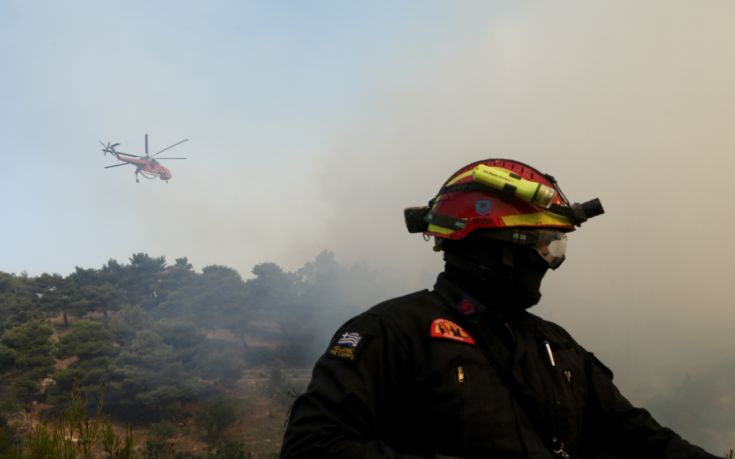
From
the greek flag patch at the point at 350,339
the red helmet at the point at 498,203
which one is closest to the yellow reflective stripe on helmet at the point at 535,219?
the red helmet at the point at 498,203

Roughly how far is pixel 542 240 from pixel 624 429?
1.12 m

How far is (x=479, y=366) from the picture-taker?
2.66 m

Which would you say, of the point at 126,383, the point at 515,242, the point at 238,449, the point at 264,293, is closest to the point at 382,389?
the point at 515,242

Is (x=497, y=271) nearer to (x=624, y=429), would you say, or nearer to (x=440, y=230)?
(x=440, y=230)

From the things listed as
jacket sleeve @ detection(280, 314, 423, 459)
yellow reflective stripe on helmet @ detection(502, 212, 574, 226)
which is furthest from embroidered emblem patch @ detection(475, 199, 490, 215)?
jacket sleeve @ detection(280, 314, 423, 459)

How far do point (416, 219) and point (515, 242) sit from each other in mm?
659

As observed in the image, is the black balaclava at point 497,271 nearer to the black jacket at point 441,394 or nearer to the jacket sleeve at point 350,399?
the black jacket at point 441,394

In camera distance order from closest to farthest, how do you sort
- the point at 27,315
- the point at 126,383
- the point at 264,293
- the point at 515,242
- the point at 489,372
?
the point at 489,372
the point at 515,242
the point at 126,383
the point at 27,315
the point at 264,293

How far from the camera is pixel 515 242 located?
3.01 meters

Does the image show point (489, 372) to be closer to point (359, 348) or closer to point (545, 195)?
point (359, 348)

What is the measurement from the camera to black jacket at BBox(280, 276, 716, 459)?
2402mm

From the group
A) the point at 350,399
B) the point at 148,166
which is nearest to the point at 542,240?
the point at 350,399

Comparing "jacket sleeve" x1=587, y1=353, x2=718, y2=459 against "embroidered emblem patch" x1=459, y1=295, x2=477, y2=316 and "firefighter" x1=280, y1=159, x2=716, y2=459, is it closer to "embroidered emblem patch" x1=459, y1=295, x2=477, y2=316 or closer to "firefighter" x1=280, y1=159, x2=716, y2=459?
"firefighter" x1=280, y1=159, x2=716, y2=459

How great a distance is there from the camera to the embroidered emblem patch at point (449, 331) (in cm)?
268
